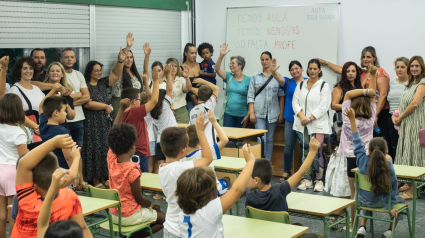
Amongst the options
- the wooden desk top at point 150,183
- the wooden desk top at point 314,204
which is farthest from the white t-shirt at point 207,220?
the wooden desk top at point 150,183

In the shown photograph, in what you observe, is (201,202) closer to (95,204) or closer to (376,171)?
(95,204)

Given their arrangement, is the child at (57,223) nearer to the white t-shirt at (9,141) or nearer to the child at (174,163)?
the child at (174,163)

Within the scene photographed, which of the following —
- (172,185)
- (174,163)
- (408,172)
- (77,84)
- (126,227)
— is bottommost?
(126,227)

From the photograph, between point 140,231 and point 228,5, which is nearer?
point 140,231

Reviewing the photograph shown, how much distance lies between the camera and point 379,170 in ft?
12.6

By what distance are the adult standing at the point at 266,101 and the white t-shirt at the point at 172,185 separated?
151 inches

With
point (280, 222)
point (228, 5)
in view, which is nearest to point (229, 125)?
point (228, 5)

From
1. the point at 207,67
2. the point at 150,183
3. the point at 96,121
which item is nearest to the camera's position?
the point at 150,183

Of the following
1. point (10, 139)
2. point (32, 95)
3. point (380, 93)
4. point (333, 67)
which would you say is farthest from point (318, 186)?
point (10, 139)

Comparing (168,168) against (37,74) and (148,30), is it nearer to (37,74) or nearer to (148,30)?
(37,74)

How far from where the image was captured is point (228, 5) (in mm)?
8289

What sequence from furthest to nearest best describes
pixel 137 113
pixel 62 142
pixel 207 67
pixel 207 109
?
1. pixel 207 67
2. pixel 207 109
3. pixel 137 113
4. pixel 62 142

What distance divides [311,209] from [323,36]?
4572mm

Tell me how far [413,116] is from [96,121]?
365 centimetres
